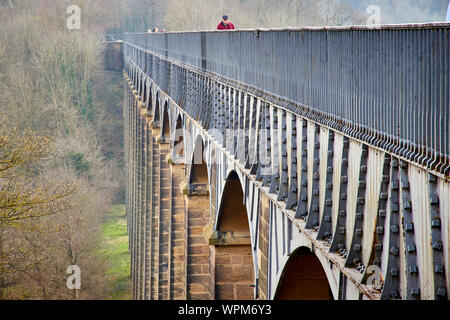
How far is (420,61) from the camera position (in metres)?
3.87

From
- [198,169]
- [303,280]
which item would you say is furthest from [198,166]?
[303,280]

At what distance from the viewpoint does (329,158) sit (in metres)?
5.18

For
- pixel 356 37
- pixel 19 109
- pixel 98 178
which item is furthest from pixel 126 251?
pixel 356 37

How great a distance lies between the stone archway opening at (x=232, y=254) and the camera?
11.8 metres

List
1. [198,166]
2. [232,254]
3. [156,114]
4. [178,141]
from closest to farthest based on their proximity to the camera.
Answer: [232,254] → [198,166] → [178,141] → [156,114]

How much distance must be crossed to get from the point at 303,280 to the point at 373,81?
11.4 feet

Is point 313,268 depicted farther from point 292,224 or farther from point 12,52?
point 12,52

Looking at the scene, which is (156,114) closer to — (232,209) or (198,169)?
(198,169)

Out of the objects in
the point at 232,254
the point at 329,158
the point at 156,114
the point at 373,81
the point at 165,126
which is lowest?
the point at 232,254

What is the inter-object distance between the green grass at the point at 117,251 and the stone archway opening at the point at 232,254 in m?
22.3

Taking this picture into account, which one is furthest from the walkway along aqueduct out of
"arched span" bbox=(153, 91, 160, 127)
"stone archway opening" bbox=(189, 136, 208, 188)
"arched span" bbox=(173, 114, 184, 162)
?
"arched span" bbox=(153, 91, 160, 127)

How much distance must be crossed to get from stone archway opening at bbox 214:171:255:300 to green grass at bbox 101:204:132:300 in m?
22.3

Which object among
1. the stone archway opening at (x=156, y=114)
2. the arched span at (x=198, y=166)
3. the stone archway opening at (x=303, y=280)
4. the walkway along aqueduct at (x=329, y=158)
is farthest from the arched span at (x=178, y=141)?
the stone archway opening at (x=303, y=280)

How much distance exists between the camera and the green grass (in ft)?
125
